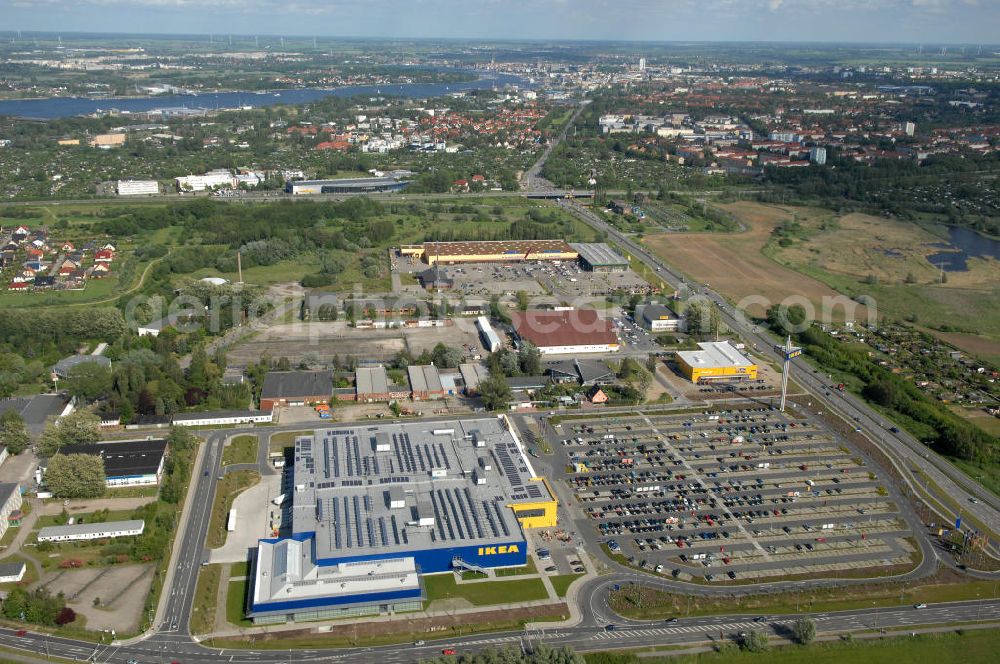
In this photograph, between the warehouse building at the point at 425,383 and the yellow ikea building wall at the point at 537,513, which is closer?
the yellow ikea building wall at the point at 537,513

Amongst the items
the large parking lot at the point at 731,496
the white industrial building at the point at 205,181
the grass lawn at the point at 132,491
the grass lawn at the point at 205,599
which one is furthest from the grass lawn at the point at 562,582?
the white industrial building at the point at 205,181

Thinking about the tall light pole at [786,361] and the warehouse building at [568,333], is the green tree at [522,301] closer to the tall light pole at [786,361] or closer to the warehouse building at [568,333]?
the warehouse building at [568,333]

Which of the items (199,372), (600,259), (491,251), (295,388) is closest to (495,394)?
(295,388)

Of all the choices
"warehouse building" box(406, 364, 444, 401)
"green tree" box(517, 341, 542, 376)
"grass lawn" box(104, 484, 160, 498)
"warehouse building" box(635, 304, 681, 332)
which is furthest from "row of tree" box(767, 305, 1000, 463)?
"grass lawn" box(104, 484, 160, 498)

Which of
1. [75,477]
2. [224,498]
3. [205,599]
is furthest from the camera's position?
[224,498]

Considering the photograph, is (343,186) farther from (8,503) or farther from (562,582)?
(562,582)

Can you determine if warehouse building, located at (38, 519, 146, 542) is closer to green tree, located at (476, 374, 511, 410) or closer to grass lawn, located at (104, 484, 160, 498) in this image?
grass lawn, located at (104, 484, 160, 498)
